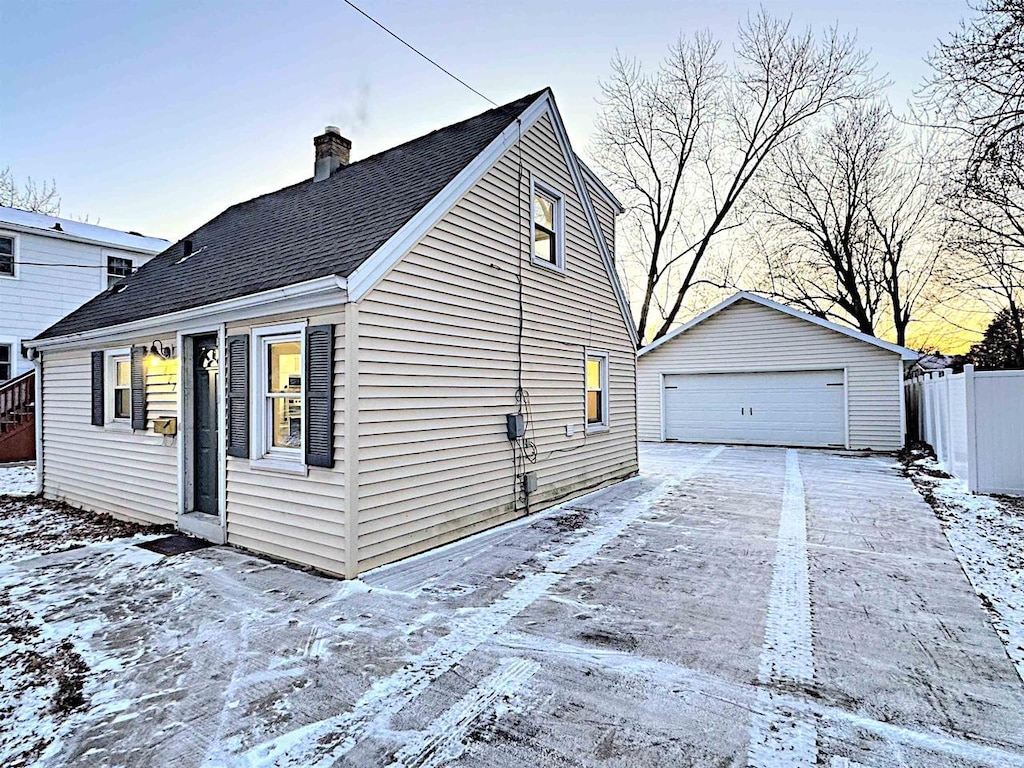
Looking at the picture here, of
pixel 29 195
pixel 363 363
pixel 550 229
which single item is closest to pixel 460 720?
pixel 363 363

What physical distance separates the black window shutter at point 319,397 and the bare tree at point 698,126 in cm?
1837

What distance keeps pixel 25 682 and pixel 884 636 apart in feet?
17.3

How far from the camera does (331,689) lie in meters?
2.89

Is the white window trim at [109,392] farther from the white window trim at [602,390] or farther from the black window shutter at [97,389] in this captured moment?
the white window trim at [602,390]

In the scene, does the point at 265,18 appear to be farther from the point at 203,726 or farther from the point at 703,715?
the point at 703,715

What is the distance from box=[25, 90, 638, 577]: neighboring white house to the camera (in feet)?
15.8

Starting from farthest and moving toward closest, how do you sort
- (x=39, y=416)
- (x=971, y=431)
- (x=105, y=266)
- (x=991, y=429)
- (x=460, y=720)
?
1. (x=105, y=266)
2. (x=39, y=416)
3. (x=971, y=431)
4. (x=991, y=429)
5. (x=460, y=720)

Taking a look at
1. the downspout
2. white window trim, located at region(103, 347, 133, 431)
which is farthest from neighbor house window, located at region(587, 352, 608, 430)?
the downspout

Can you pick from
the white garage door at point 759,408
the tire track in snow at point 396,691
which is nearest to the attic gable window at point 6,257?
the tire track in snow at point 396,691

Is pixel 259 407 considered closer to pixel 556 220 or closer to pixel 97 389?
pixel 97 389

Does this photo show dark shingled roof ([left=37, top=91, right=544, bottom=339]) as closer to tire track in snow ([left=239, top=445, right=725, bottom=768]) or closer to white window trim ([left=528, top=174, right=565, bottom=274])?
white window trim ([left=528, top=174, right=565, bottom=274])

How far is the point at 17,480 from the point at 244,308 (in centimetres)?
865

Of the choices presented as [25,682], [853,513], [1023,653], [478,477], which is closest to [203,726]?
[25,682]

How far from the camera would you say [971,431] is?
25.3 feet
